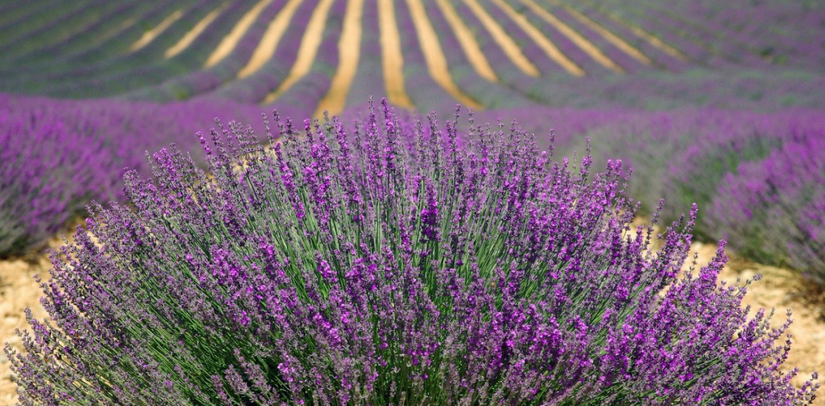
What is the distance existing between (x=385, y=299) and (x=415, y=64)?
21203mm

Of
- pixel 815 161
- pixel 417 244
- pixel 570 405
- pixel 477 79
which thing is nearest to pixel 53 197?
pixel 417 244

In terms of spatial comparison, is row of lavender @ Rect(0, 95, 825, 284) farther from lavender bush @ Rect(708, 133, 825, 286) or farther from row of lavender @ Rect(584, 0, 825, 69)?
row of lavender @ Rect(584, 0, 825, 69)

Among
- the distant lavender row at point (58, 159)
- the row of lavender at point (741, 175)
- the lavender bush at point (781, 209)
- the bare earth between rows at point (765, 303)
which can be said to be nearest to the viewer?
the bare earth between rows at point (765, 303)

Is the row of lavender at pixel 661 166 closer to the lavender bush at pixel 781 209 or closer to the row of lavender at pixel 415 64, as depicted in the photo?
the lavender bush at pixel 781 209

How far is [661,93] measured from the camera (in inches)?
574

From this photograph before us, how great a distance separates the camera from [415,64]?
72.5ft


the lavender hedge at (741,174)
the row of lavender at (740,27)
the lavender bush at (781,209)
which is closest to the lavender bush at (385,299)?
the lavender bush at (781,209)

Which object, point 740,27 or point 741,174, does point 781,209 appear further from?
point 740,27

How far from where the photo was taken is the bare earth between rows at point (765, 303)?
3008mm

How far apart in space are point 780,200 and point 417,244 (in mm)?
3295

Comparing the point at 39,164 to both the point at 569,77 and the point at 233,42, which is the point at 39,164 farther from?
the point at 233,42

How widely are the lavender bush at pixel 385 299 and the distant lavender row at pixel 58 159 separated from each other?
5.46 ft

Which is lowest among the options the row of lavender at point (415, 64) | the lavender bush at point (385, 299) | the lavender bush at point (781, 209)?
the lavender bush at point (385, 299)

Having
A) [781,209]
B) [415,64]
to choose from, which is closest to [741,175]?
[781,209]
